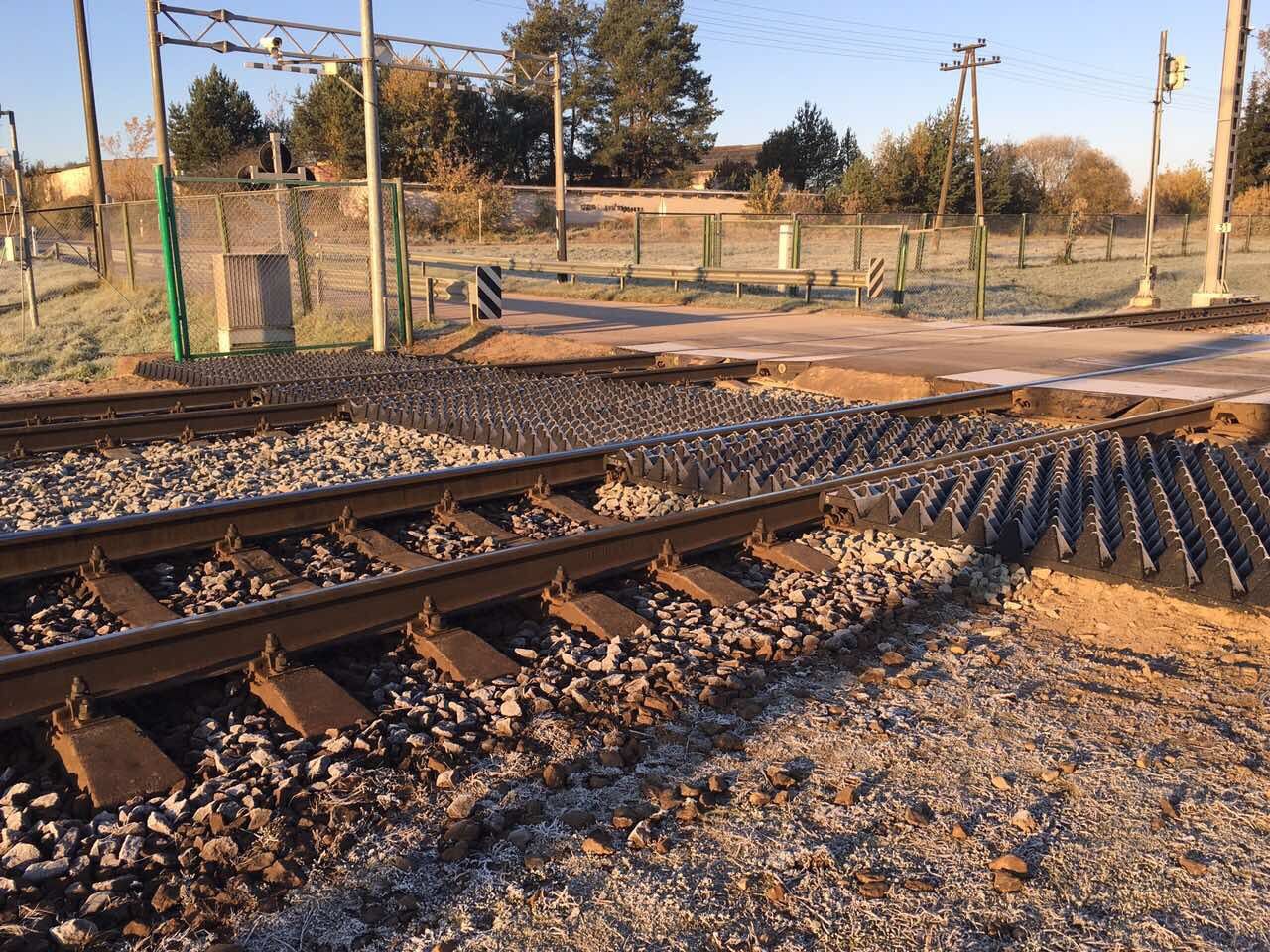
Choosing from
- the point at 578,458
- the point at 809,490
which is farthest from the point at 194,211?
the point at 809,490

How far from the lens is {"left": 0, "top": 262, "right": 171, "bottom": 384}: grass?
618 inches

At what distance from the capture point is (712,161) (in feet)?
320

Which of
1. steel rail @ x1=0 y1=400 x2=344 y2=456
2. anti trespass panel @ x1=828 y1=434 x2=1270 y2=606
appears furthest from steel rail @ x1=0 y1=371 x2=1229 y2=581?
steel rail @ x1=0 y1=400 x2=344 y2=456

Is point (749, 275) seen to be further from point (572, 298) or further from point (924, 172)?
point (924, 172)

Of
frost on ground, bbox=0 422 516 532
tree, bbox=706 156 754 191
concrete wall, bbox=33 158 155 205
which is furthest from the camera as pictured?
tree, bbox=706 156 754 191

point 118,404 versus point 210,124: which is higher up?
point 210,124

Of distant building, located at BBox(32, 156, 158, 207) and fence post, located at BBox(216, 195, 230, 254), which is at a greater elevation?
distant building, located at BBox(32, 156, 158, 207)

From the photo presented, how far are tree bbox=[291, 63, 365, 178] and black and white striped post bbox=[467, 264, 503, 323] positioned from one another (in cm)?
4835

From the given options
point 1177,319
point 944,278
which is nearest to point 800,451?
point 1177,319

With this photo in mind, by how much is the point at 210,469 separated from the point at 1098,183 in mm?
84147

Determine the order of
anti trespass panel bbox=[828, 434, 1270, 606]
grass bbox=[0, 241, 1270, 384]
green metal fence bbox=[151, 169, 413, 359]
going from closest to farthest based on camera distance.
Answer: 1. anti trespass panel bbox=[828, 434, 1270, 606]
2. green metal fence bbox=[151, 169, 413, 359]
3. grass bbox=[0, 241, 1270, 384]

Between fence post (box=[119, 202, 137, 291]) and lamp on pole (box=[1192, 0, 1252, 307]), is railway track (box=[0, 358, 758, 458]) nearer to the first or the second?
fence post (box=[119, 202, 137, 291])

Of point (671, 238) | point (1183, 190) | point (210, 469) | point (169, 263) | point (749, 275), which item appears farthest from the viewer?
point (1183, 190)

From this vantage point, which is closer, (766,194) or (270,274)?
(270,274)
